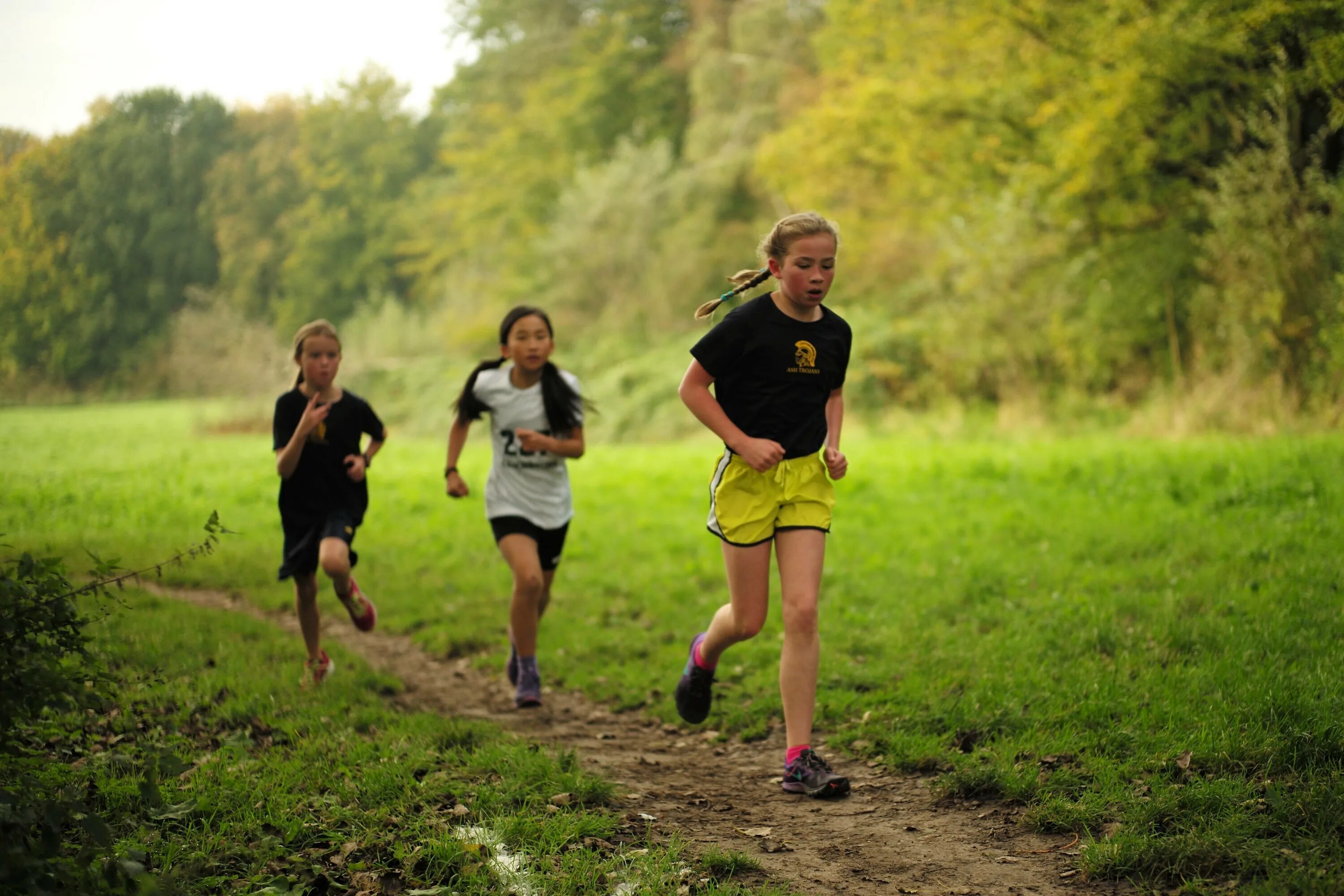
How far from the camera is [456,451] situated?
649 centimetres

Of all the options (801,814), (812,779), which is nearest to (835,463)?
(812,779)

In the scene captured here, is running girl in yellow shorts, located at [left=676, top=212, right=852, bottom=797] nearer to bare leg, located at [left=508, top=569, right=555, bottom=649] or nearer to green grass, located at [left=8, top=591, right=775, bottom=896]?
green grass, located at [left=8, top=591, right=775, bottom=896]

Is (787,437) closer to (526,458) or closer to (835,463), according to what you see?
(835,463)

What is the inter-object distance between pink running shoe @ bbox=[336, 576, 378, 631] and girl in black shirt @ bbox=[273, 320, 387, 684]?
0.07 metres

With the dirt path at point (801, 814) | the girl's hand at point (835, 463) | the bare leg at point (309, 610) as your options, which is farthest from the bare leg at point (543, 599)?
the girl's hand at point (835, 463)

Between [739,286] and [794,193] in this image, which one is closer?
[739,286]

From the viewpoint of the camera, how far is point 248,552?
9.43 metres

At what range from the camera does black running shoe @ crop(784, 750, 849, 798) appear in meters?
4.56

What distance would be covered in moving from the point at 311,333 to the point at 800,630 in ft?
11.1

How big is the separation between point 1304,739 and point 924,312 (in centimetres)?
1821

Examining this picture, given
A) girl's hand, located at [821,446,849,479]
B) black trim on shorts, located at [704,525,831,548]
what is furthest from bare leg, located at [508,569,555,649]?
girl's hand, located at [821,446,849,479]

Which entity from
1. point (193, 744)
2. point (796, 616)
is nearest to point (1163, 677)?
point (796, 616)

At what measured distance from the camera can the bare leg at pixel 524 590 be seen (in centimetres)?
610

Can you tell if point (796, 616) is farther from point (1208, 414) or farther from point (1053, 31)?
point (1053, 31)
